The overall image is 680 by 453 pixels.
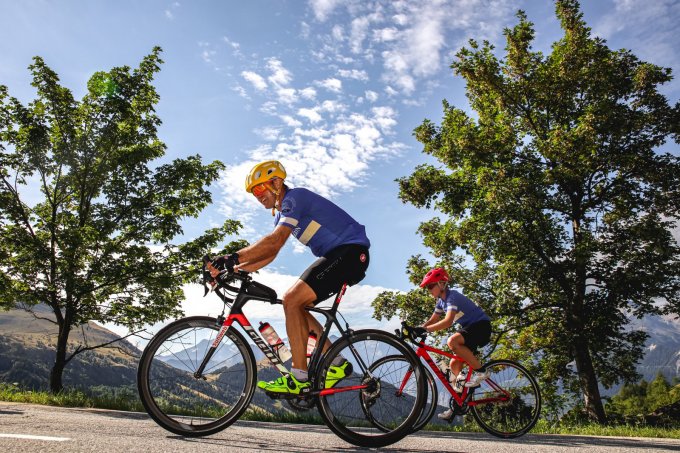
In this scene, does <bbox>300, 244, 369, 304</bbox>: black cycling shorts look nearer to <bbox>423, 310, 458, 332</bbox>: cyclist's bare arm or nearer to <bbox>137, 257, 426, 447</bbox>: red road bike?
<bbox>137, 257, 426, 447</bbox>: red road bike

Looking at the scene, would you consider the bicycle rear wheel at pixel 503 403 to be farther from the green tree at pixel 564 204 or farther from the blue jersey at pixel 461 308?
the green tree at pixel 564 204

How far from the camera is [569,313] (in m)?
18.4

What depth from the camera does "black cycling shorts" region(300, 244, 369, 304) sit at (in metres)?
4.23

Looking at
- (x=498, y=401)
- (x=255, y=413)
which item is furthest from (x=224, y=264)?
(x=255, y=413)

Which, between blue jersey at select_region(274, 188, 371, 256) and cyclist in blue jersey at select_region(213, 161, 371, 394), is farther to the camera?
blue jersey at select_region(274, 188, 371, 256)

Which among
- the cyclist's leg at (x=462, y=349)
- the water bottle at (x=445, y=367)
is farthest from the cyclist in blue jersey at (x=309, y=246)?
the water bottle at (x=445, y=367)

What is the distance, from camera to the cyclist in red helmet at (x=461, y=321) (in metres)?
6.98

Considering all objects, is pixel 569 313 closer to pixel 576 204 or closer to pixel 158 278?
pixel 576 204

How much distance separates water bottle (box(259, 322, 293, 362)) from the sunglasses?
1273mm

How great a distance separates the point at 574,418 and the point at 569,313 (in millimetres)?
3974

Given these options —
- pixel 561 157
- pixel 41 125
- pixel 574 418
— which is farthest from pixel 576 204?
pixel 41 125

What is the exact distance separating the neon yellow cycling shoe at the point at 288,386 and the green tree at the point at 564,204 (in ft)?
47.7

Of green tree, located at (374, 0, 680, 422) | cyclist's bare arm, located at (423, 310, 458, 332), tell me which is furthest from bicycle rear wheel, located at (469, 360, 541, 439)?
green tree, located at (374, 0, 680, 422)

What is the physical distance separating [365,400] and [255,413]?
5.41 m
